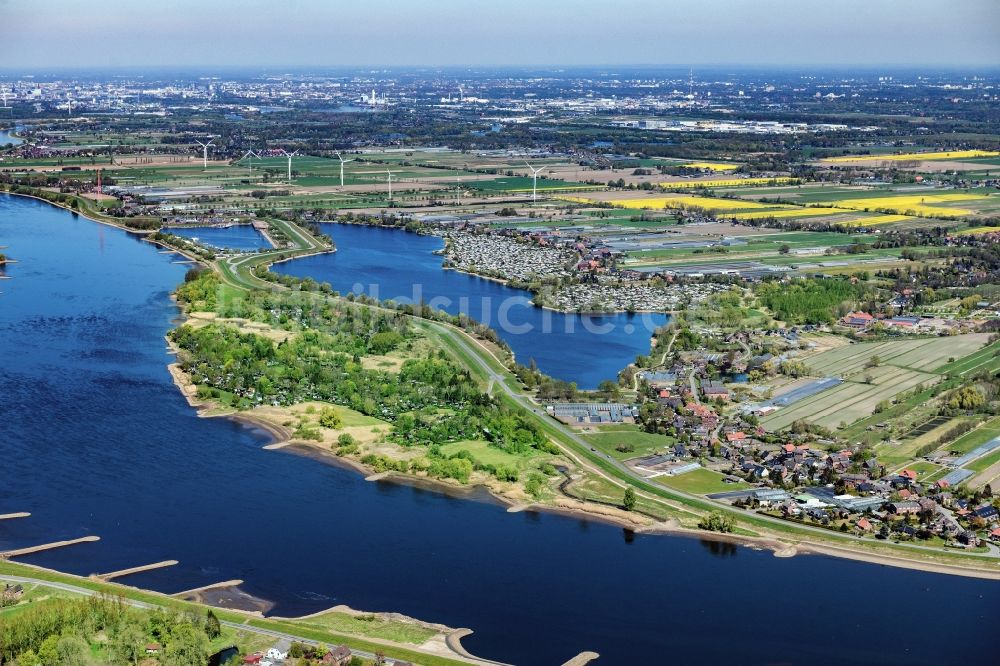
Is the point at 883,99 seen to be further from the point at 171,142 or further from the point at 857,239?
the point at 857,239

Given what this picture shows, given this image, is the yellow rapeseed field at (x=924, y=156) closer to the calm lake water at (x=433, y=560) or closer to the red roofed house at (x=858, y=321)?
the red roofed house at (x=858, y=321)

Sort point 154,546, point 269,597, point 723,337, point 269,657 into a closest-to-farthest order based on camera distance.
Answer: point 269,657
point 269,597
point 154,546
point 723,337

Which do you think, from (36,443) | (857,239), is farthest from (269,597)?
(857,239)

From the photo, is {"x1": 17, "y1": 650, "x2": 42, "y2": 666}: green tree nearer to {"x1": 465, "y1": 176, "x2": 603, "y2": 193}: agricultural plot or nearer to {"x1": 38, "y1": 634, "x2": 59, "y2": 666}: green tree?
{"x1": 38, "y1": 634, "x2": 59, "y2": 666}: green tree

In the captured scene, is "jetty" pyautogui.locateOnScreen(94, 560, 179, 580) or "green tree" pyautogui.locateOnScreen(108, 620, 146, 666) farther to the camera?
"jetty" pyautogui.locateOnScreen(94, 560, 179, 580)

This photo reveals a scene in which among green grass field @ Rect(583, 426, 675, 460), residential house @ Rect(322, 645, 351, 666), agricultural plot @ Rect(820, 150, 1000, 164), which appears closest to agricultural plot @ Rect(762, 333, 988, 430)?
green grass field @ Rect(583, 426, 675, 460)

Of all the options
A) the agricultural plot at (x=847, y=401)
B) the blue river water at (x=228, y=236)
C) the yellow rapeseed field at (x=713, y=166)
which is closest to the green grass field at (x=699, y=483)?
the agricultural plot at (x=847, y=401)

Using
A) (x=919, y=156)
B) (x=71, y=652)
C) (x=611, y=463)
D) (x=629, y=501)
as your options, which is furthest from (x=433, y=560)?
(x=919, y=156)
